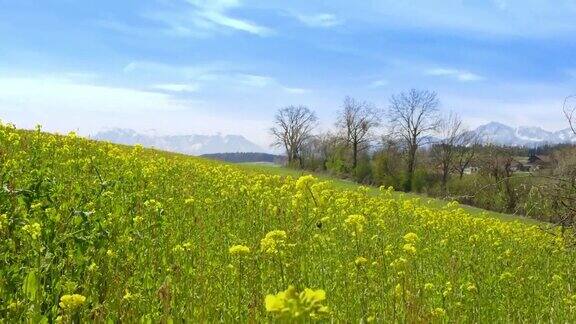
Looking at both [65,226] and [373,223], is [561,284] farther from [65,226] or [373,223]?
[65,226]

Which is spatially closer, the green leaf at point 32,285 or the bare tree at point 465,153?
the green leaf at point 32,285

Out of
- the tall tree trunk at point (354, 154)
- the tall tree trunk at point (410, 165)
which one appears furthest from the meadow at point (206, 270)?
the tall tree trunk at point (354, 154)

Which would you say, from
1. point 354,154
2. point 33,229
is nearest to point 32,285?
point 33,229

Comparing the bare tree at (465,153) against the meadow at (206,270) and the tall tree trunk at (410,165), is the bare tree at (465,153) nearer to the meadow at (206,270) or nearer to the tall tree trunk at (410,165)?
the tall tree trunk at (410,165)

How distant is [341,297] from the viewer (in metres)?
4.96

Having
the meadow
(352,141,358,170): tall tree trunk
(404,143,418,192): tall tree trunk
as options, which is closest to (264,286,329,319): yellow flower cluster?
the meadow

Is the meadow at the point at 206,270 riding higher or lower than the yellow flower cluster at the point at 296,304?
lower

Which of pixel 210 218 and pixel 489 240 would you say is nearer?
pixel 210 218

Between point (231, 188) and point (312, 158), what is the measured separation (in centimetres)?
7105

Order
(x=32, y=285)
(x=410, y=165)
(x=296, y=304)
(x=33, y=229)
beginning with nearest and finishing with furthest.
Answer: (x=296, y=304) → (x=32, y=285) → (x=33, y=229) → (x=410, y=165)

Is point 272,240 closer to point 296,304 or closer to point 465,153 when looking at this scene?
point 296,304

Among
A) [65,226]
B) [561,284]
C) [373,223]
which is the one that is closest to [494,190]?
[561,284]

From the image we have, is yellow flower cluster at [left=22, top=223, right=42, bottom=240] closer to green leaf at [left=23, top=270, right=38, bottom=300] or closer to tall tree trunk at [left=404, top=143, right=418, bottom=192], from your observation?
green leaf at [left=23, top=270, right=38, bottom=300]

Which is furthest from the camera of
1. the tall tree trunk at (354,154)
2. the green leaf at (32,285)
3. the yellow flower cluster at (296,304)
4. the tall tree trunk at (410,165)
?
the tall tree trunk at (354,154)
